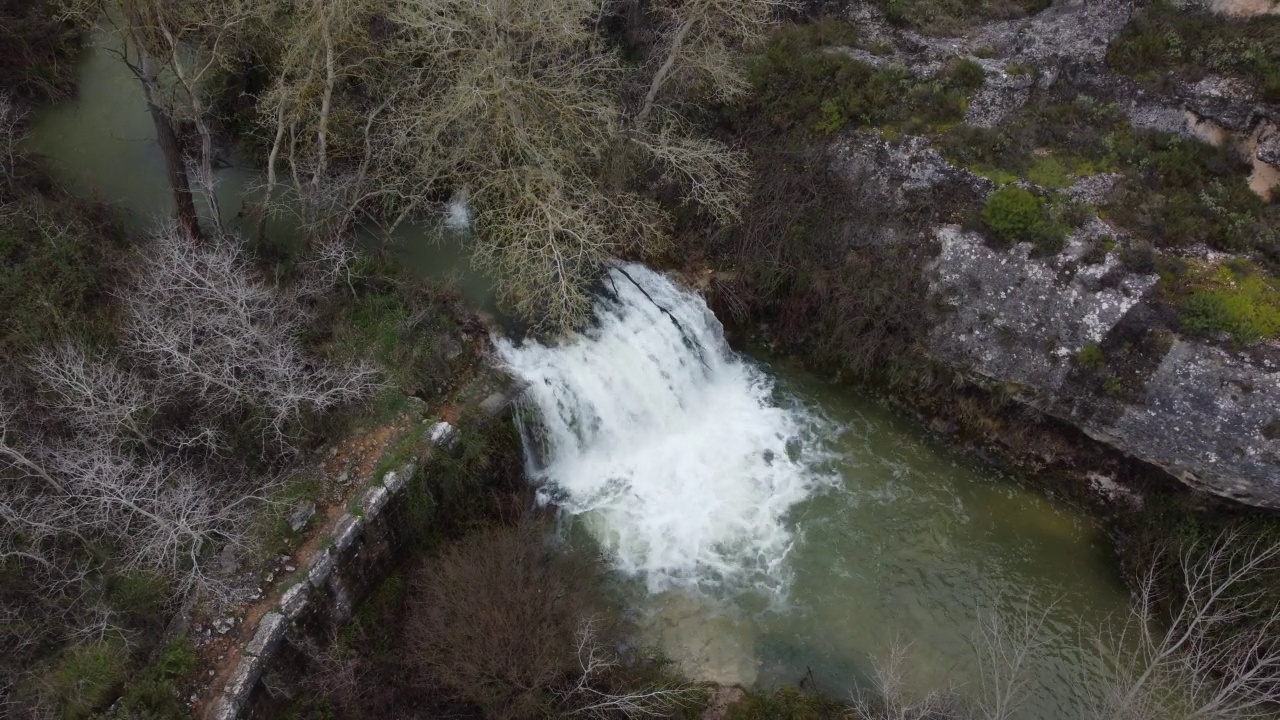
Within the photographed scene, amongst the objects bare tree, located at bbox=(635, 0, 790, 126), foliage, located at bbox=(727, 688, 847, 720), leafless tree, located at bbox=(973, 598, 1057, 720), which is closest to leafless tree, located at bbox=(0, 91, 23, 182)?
bare tree, located at bbox=(635, 0, 790, 126)

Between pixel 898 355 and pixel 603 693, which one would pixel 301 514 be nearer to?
pixel 603 693

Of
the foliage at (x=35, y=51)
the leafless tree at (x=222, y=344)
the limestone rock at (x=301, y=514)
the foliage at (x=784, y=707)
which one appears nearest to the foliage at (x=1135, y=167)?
the foliage at (x=784, y=707)

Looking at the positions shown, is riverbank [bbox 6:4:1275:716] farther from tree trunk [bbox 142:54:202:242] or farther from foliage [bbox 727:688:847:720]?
tree trunk [bbox 142:54:202:242]

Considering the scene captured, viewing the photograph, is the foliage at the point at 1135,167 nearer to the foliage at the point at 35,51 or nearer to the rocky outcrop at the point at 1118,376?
the rocky outcrop at the point at 1118,376

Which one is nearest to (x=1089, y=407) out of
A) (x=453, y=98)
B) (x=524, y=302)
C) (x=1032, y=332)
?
(x=1032, y=332)

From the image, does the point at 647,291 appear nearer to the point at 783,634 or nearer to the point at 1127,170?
the point at 783,634

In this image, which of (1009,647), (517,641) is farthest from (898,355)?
(517,641)
